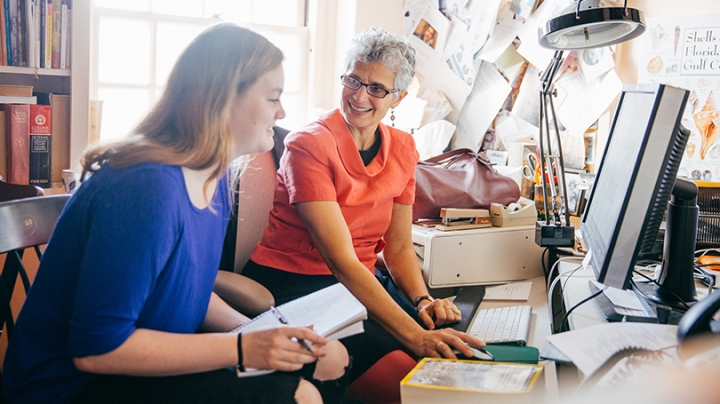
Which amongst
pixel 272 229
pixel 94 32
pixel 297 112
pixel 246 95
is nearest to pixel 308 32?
pixel 297 112

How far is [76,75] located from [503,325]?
73.9 inches

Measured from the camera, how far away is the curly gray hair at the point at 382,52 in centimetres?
154

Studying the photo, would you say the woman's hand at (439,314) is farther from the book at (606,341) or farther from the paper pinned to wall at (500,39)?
the paper pinned to wall at (500,39)

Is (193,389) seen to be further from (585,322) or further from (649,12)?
(649,12)

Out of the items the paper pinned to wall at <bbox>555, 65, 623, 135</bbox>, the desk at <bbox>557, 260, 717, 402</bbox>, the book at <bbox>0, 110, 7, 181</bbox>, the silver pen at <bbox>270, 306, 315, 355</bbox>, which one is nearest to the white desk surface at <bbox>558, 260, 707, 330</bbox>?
Answer: the desk at <bbox>557, 260, 717, 402</bbox>

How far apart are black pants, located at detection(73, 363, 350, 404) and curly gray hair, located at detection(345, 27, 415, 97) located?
0.89 metres

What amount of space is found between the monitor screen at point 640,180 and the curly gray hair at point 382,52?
0.61 meters

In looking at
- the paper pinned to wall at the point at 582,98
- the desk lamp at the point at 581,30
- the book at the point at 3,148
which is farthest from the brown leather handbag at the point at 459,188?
the book at the point at 3,148

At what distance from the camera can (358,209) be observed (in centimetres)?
155

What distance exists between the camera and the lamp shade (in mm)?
1299

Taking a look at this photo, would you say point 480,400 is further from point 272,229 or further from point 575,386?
point 272,229

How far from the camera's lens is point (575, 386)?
876mm

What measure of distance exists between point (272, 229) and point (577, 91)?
57.6 inches

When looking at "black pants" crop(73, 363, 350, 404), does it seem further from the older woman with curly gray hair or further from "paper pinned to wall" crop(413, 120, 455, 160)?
"paper pinned to wall" crop(413, 120, 455, 160)
